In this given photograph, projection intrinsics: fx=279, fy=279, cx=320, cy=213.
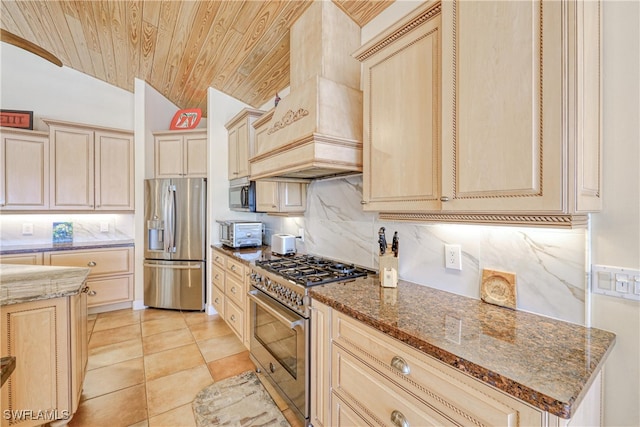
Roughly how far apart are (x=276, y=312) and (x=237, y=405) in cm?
74

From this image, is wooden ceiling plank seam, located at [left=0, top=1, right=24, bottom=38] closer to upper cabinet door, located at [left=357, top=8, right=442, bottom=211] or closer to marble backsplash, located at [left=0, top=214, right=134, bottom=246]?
marble backsplash, located at [left=0, top=214, right=134, bottom=246]

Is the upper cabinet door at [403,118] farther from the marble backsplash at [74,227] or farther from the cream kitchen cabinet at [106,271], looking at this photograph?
the marble backsplash at [74,227]

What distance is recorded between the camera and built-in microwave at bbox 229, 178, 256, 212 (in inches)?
121

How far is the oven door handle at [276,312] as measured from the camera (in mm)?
1631

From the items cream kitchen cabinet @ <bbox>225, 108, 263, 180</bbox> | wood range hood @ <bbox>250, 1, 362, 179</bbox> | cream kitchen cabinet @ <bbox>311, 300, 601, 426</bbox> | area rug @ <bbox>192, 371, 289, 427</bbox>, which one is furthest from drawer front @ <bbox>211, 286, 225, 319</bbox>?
cream kitchen cabinet @ <bbox>311, 300, 601, 426</bbox>

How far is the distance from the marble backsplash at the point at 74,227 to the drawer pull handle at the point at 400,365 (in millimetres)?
4091

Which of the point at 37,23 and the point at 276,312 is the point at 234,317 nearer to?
the point at 276,312

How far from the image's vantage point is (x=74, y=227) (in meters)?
3.67

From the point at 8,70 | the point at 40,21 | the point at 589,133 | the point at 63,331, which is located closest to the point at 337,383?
the point at 589,133

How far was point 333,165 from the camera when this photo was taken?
1.64 meters

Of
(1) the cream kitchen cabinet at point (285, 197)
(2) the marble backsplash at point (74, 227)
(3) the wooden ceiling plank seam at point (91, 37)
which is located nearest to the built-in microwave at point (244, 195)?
(1) the cream kitchen cabinet at point (285, 197)

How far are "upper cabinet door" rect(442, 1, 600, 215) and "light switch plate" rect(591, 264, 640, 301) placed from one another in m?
0.33

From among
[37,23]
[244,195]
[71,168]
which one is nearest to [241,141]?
[244,195]

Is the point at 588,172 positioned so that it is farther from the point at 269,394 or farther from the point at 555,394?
the point at 269,394
